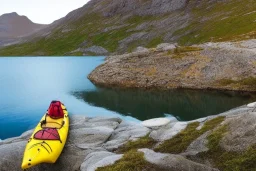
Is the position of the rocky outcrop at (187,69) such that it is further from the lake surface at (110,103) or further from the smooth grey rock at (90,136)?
the smooth grey rock at (90,136)

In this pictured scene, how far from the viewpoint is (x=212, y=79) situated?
183ft

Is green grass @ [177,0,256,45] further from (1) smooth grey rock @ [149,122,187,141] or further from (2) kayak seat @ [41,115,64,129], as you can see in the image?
(1) smooth grey rock @ [149,122,187,141]

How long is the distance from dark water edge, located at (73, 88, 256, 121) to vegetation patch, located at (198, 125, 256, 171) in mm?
25194

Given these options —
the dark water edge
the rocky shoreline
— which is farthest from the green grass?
the rocky shoreline

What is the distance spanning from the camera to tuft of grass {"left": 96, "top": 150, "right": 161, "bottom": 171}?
41.1 feet

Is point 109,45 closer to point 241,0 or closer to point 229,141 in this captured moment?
point 241,0

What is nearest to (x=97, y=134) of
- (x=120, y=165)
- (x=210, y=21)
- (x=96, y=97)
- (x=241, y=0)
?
(x=120, y=165)

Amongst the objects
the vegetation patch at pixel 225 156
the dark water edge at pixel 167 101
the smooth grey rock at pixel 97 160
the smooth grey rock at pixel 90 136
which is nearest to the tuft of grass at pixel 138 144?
the smooth grey rock at pixel 97 160

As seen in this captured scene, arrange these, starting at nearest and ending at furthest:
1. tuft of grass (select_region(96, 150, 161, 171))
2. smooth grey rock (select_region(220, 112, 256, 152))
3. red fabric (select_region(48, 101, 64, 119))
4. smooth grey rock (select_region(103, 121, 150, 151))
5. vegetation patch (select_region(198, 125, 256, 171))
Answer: vegetation patch (select_region(198, 125, 256, 171)), tuft of grass (select_region(96, 150, 161, 171)), smooth grey rock (select_region(220, 112, 256, 152)), smooth grey rock (select_region(103, 121, 150, 151)), red fabric (select_region(48, 101, 64, 119))

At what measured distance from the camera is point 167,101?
50.1 metres

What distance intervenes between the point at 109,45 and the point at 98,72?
129491 millimetres

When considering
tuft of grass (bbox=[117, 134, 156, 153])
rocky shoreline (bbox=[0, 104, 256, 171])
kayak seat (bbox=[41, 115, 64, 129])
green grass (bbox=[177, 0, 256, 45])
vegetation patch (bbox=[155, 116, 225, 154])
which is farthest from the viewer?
green grass (bbox=[177, 0, 256, 45])

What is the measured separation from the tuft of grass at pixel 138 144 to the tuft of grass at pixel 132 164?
3.96 m

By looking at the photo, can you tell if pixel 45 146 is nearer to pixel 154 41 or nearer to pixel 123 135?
pixel 123 135
